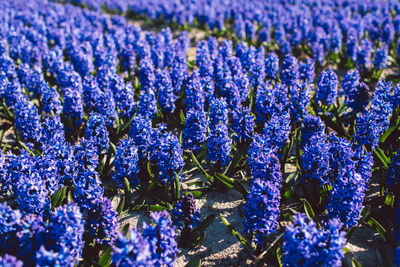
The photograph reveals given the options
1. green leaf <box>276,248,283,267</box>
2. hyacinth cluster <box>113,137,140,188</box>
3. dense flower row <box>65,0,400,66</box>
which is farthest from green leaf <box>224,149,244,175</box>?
dense flower row <box>65,0,400,66</box>

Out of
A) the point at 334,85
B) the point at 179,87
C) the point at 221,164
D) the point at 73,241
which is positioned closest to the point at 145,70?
the point at 179,87

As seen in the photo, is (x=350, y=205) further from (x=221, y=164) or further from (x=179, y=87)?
(x=179, y=87)

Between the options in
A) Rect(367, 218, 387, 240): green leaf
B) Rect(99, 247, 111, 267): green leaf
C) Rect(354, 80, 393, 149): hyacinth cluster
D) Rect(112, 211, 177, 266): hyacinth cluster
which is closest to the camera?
Rect(112, 211, 177, 266): hyacinth cluster

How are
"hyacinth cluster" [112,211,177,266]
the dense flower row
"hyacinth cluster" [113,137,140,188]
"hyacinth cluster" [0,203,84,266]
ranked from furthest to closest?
the dense flower row < "hyacinth cluster" [113,137,140,188] < "hyacinth cluster" [0,203,84,266] < "hyacinth cluster" [112,211,177,266]

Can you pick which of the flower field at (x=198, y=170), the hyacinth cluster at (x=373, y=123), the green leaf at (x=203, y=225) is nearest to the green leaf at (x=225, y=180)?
the flower field at (x=198, y=170)

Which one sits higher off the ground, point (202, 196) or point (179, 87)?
point (179, 87)

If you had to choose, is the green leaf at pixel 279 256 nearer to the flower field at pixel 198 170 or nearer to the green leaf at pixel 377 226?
the flower field at pixel 198 170

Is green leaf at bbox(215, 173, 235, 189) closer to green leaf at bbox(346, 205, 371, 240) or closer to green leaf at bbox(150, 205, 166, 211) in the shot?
green leaf at bbox(150, 205, 166, 211)
